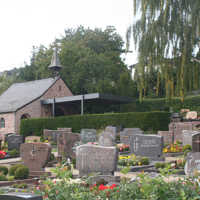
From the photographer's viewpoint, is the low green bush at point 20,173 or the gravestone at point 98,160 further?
the low green bush at point 20,173

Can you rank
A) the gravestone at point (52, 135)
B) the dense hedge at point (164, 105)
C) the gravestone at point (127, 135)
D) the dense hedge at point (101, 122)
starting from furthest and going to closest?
the dense hedge at point (164, 105) → the dense hedge at point (101, 122) → the gravestone at point (52, 135) → the gravestone at point (127, 135)

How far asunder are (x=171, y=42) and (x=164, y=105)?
1974 centimetres

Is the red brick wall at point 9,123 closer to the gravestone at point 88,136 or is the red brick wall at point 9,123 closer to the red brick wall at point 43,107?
the red brick wall at point 43,107

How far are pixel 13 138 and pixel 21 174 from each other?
33.4ft

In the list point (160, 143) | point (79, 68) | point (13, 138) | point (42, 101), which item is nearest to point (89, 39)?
point (79, 68)

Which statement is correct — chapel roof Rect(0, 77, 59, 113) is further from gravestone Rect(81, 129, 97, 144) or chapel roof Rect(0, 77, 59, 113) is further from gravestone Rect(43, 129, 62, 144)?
gravestone Rect(81, 129, 97, 144)

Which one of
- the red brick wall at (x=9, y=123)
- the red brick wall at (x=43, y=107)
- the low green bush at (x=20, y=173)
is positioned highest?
the red brick wall at (x=43, y=107)

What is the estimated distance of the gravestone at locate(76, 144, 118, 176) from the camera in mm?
8797

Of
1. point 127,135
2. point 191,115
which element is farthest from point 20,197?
point 191,115

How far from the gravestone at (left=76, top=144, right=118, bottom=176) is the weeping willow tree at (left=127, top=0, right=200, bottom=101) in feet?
15.8

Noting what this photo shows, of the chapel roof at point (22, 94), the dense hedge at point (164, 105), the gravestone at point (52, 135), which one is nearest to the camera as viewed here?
the gravestone at point (52, 135)

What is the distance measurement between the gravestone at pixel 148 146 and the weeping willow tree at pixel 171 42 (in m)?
2.01

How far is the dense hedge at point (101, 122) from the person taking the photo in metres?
23.8

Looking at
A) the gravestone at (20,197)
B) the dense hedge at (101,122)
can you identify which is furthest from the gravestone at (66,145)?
the dense hedge at (101,122)
